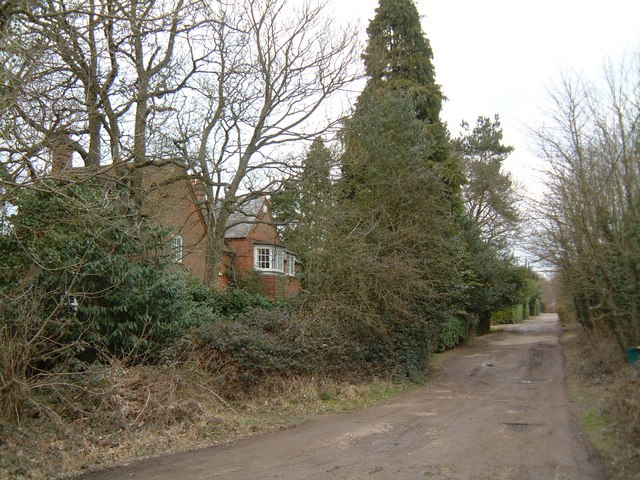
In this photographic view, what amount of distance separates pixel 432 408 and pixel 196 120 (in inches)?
462

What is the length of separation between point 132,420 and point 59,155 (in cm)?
460

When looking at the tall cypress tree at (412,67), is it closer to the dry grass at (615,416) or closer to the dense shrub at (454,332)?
the dense shrub at (454,332)

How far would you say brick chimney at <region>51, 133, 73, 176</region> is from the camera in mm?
9391

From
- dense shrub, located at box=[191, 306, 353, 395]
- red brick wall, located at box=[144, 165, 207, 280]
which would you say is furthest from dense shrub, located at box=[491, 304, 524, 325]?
dense shrub, located at box=[191, 306, 353, 395]

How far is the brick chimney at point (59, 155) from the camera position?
9391mm

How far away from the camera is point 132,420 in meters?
9.68

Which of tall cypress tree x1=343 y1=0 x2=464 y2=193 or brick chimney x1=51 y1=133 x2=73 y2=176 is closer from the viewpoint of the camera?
brick chimney x1=51 y1=133 x2=73 y2=176

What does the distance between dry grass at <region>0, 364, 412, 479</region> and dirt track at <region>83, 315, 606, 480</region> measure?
1.88ft

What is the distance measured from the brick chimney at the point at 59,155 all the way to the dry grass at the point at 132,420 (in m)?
3.60

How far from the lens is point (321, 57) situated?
66.8ft

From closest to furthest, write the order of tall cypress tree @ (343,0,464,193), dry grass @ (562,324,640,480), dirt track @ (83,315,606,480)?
1. dry grass @ (562,324,640,480)
2. dirt track @ (83,315,606,480)
3. tall cypress tree @ (343,0,464,193)

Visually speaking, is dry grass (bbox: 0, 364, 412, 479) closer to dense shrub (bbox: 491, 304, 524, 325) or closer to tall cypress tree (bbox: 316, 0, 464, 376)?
tall cypress tree (bbox: 316, 0, 464, 376)

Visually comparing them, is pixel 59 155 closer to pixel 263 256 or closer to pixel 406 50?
pixel 406 50

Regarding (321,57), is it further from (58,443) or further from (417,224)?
(58,443)
